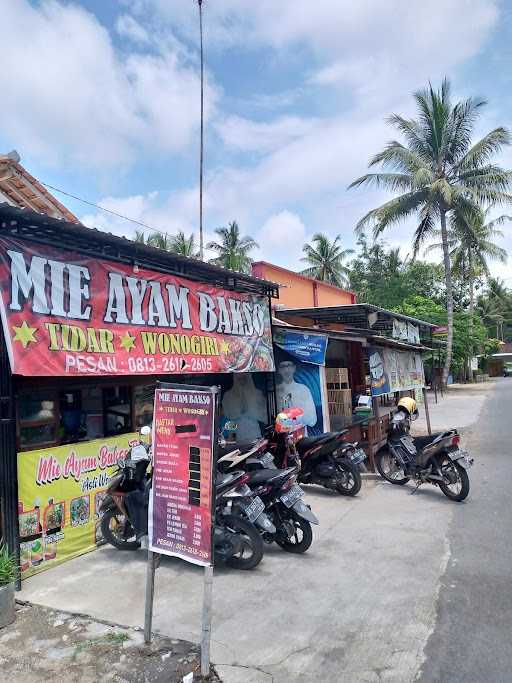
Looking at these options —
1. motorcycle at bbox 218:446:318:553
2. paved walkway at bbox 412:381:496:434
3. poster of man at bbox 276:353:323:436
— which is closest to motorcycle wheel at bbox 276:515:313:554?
motorcycle at bbox 218:446:318:553

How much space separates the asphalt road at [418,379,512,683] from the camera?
10.5ft

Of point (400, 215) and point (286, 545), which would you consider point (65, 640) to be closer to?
point (286, 545)

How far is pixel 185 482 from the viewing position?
11.4ft

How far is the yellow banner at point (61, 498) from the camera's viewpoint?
4965 millimetres

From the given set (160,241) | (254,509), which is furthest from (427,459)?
(160,241)

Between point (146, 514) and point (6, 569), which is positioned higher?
point (146, 514)

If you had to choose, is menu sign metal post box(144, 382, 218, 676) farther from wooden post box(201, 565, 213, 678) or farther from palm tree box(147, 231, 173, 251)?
palm tree box(147, 231, 173, 251)

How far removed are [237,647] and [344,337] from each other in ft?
22.4

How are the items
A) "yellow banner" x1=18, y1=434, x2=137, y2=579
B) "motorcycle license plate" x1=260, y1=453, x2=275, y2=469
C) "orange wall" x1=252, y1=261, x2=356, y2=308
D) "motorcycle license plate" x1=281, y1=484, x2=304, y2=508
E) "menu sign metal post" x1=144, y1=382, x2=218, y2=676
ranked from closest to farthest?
"menu sign metal post" x1=144, y1=382, x2=218, y2=676, "yellow banner" x1=18, y1=434, x2=137, y2=579, "motorcycle license plate" x1=281, y1=484, x2=304, y2=508, "motorcycle license plate" x1=260, y1=453, x2=275, y2=469, "orange wall" x1=252, y1=261, x2=356, y2=308

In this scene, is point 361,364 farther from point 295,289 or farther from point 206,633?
point 206,633

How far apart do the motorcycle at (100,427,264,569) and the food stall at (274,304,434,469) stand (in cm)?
465

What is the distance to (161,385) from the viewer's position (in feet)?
12.3

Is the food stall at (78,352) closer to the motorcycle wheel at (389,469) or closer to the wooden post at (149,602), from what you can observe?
the wooden post at (149,602)

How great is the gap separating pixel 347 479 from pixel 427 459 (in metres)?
1.24
